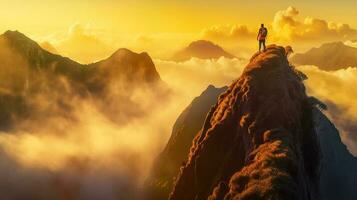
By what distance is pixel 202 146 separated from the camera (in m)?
71.6

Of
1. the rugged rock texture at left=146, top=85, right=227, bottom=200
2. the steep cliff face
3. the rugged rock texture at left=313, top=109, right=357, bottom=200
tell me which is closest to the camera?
the steep cliff face

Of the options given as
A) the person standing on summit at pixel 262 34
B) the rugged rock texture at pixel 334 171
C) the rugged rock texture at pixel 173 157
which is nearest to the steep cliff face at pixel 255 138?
the person standing on summit at pixel 262 34

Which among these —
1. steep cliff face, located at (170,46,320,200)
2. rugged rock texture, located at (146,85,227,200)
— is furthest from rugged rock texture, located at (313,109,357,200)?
steep cliff face, located at (170,46,320,200)

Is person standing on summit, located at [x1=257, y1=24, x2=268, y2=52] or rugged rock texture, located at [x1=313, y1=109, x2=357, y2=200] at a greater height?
rugged rock texture, located at [x1=313, y1=109, x2=357, y2=200]

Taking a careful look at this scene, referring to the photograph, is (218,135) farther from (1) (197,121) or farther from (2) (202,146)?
(1) (197,121)

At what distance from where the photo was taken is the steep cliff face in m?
57.8

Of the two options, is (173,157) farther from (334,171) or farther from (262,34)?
(334,171)

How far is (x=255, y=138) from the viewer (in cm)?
6362

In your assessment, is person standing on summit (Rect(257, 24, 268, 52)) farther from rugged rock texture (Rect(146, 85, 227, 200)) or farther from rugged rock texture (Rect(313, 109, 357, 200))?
rugged rock texture (Rect(313, 109, 357, 200))

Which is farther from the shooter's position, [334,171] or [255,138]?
[334,171]

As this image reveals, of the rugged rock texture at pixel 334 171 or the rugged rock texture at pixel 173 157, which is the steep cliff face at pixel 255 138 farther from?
the rugged rock texture at pixel 334 171

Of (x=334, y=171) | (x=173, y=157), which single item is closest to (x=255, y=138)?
(x=173, y=157)

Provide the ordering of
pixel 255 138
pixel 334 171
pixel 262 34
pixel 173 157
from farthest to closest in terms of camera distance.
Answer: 1. pixel 334 171
2. pixel 173 157
3. pixel 262 34
4. pixel 255 138

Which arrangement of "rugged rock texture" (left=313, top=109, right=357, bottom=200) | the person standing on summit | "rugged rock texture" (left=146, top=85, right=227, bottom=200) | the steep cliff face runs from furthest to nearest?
"rugged rock texture" (left=313, top=109, right=357, bottom=200) → "rugged rock texture" (left=146, top=85, right=227, bottom=200) → the person standing on summit → the steep cliff face
